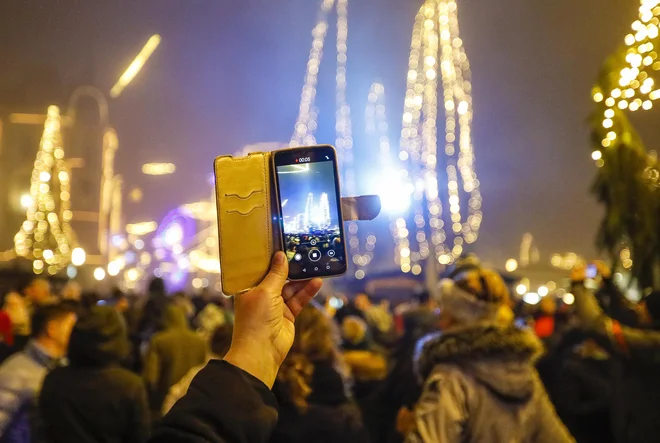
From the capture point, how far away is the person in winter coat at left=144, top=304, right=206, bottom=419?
18.7 feet

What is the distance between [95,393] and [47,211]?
31468mm

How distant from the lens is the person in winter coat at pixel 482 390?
2426mm


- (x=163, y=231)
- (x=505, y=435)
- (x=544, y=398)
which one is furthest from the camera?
(x=163, y=231)

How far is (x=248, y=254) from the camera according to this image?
138cm

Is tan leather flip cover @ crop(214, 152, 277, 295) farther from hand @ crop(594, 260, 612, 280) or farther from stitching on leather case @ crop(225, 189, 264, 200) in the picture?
hand @ crop(594, 260, 612, 280)

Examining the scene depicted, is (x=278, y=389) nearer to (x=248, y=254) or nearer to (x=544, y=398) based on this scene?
(x=544, y=398)

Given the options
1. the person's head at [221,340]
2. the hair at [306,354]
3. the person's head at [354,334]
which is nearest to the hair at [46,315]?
the person's head at [221,340]

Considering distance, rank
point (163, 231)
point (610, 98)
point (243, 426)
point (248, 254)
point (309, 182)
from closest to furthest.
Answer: point (243, 426) < point (248, 254) < point (309, 182) < point (610, 98) < point (163, 231)

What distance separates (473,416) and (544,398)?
0.43 meters

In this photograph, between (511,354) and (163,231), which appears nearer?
(511,354)

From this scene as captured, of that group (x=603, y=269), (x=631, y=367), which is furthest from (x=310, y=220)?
(x=603, y=269)

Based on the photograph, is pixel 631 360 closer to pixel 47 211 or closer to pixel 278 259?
pixel 278 259

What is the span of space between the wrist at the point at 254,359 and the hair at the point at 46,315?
308cm

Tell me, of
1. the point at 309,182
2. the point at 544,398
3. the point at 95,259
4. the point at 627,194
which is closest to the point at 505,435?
the point at 544,398
